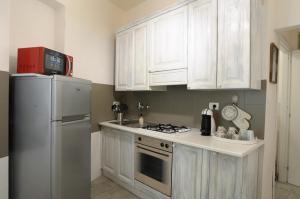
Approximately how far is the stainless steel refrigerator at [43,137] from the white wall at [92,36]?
35.1 inches

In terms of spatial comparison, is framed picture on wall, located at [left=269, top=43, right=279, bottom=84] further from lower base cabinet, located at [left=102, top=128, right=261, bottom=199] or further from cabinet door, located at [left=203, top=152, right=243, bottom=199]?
cabinet door, located at [left=203, top=152, right=243, bottom=199]

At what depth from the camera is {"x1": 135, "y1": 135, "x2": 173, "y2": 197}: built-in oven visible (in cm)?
193

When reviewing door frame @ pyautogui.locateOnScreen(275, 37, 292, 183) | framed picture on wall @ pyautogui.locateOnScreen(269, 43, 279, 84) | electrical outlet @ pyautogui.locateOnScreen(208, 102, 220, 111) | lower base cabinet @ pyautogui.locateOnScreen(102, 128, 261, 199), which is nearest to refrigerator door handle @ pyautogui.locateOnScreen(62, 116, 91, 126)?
lower base cabinet @ pyautogui.locateOnScreen(102, 128, 261, 199)

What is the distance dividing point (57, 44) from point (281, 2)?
271 centimetres

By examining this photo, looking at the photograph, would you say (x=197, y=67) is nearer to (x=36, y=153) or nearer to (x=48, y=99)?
(x=48, y=99)

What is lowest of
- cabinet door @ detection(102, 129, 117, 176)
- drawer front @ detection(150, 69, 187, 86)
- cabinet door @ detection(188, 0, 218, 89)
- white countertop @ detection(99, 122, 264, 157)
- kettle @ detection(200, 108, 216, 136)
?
cabinet door @ detection(102, 129, 117, 176)

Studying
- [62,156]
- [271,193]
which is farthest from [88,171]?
[271,193]

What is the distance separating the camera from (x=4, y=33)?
170 centimetres

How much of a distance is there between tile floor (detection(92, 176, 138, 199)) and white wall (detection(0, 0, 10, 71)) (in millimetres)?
1822

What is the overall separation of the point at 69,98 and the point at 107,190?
4.80 ft

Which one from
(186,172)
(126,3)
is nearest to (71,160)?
(186,172)

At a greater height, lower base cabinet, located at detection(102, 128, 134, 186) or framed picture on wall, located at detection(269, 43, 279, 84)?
framed picture on wall, located at detection(269, 43, 279, 84)

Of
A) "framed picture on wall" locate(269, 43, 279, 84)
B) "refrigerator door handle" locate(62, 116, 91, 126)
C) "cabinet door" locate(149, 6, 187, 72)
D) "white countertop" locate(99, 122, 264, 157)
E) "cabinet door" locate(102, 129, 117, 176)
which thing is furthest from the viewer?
"cabinet door" locate(102, 129, 117, 176)

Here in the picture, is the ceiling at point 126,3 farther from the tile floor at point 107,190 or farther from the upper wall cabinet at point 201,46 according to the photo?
the tile floor at point 107,190
